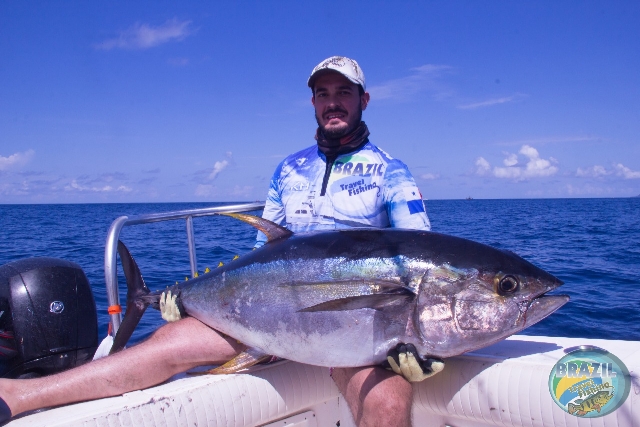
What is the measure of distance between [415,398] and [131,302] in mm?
1780

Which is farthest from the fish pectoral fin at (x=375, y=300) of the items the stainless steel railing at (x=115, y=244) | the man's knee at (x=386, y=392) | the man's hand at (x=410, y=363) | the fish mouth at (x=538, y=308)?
the stainless steel railing at (x=115, y=244)

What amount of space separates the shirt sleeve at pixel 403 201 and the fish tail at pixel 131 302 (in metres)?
1.60

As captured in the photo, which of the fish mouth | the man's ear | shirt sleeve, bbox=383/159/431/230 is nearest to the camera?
the fish mouth

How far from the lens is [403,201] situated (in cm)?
297

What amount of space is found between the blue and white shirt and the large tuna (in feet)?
1.96

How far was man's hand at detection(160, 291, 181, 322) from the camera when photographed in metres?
2.85

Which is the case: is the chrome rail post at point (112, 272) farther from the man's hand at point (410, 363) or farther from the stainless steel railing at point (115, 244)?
the man's hand at point (410, 363)

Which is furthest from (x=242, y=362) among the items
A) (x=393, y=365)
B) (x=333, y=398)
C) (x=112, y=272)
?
(x=112, y=272)

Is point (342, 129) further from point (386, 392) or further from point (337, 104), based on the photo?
point (386, 392)

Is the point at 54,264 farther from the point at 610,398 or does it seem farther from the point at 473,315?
the point at 610,398

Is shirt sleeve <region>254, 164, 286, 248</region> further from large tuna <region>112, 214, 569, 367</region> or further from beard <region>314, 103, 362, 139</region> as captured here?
large tuna <region>112, 214, 569, 367</region>

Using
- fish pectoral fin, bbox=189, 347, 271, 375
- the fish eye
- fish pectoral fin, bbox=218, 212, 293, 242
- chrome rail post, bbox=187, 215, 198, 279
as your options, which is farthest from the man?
chrome rail post, bbox=187, 215, 198, 279

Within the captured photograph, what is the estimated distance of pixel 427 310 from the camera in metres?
2.15

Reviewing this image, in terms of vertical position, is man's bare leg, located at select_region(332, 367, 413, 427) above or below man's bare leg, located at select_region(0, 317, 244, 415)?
below
